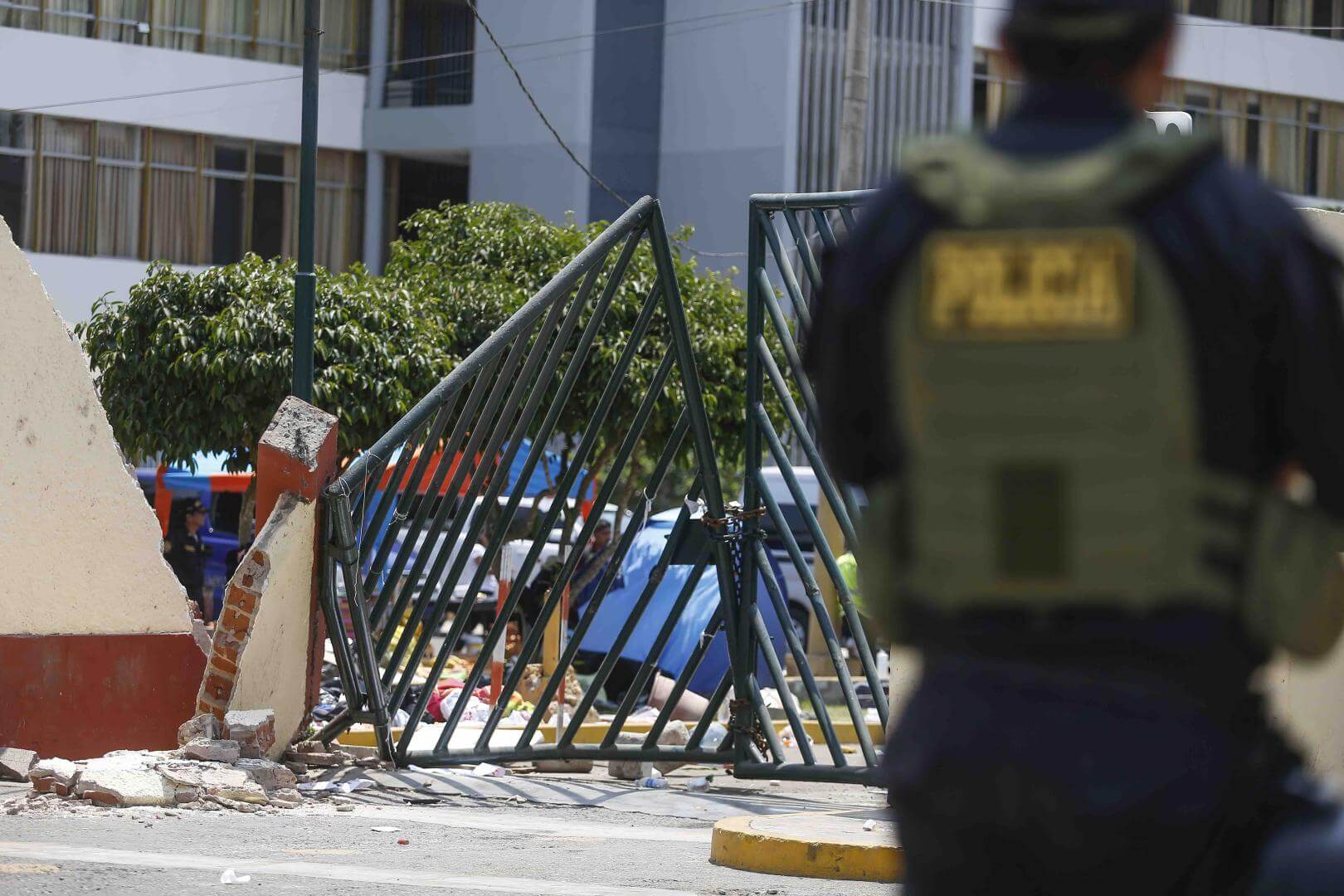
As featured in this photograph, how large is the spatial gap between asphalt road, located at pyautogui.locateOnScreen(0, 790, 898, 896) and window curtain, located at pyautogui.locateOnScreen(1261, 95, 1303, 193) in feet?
87.7

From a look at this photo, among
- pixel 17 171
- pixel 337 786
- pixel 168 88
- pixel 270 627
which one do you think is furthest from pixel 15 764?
pixel 168 88

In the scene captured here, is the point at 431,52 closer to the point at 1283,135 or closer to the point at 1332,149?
the point at 1283,135

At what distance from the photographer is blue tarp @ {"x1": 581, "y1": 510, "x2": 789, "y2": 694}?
49.9 feet

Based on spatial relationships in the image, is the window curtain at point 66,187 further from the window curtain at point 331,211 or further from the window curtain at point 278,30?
the window curtain at point 331,211

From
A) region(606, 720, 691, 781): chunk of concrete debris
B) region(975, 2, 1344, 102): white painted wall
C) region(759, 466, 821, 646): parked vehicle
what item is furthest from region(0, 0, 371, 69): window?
region(606, 720, 691, 781): chunk of concrete debris

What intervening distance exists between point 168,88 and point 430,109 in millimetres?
4014

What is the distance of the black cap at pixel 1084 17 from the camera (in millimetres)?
2049

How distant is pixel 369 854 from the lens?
6535 millimetres

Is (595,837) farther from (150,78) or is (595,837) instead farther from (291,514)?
(150,78)

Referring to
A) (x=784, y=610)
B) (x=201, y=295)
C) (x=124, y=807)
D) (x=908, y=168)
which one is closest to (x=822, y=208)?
(x=784, y=610)

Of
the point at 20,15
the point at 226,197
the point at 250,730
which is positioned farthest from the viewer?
the point at 226,197

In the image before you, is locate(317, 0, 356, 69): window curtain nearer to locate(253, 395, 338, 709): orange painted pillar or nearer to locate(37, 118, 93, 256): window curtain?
locate(37, 118, 93, 256): window curtain

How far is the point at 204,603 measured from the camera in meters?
17.7

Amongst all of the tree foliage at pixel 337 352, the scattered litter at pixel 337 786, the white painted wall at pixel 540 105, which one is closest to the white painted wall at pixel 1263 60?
the white painted wall at pixel 540 105
